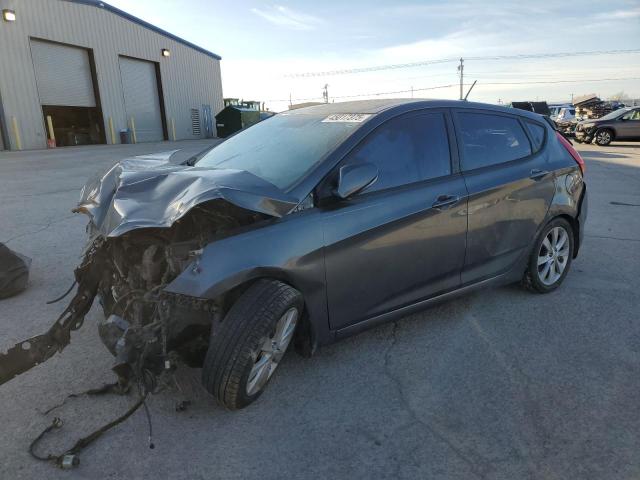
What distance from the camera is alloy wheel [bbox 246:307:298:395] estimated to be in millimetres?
2539

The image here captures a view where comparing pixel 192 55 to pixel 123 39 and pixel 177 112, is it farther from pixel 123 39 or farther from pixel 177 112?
pixel 123 39

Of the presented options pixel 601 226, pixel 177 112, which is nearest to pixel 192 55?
pixel 177 112

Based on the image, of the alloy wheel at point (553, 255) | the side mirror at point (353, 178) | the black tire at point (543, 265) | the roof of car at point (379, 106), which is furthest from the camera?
the alloy wheel at point (553, 255)

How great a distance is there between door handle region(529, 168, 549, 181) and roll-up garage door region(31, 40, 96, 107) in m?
22.6

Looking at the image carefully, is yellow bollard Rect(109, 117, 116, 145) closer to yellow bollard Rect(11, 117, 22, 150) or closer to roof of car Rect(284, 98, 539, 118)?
yellow bollard Rect(11, 117, 22, 150)

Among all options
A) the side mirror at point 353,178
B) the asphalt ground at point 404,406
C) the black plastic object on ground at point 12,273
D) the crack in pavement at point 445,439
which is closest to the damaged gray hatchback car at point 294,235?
the side mirror at point 353,178

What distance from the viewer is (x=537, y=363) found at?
10.2 ft

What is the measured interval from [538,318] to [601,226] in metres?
3.81

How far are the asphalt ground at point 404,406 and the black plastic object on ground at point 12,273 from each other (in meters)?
0.10

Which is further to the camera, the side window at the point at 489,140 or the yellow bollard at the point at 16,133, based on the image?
the yellow bollard at the point at 16,133

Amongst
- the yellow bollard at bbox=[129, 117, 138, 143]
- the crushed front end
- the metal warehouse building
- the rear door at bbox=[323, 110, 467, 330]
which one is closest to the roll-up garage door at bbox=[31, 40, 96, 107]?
the metal warehouse building

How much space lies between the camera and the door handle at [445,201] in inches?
126

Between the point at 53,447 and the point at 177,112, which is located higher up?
the point at 177,112

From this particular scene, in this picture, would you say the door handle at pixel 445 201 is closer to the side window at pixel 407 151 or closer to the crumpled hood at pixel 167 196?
the side window at pixel 407 151
